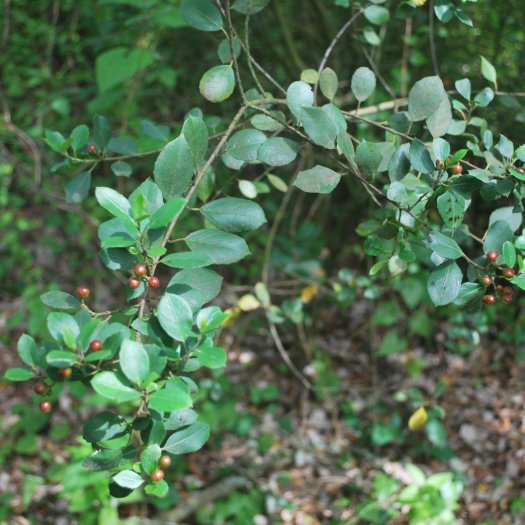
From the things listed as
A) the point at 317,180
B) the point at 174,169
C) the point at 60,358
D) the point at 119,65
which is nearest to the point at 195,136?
the point at 174,169

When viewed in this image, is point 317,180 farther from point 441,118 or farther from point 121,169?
point 121,169

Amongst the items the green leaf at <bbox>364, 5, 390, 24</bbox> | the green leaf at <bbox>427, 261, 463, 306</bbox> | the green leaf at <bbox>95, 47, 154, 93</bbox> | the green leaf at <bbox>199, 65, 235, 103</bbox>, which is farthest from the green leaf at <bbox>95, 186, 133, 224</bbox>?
the green leaf at <bbox>95, 47, 154, 93</bbox>

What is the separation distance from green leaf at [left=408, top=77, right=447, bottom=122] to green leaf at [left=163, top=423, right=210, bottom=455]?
25.1 inches

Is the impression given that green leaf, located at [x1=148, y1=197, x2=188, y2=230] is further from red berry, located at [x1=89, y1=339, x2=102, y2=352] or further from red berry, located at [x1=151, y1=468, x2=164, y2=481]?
red berry, located at [x1=151, y1=468, x2=164, y2=481]

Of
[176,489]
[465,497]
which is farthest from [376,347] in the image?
[176,489]

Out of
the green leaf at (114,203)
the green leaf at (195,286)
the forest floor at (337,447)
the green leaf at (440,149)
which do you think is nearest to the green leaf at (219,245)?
the green leaf at (195,286)

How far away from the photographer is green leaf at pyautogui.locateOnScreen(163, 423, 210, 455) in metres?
0.85

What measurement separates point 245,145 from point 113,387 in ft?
1.66

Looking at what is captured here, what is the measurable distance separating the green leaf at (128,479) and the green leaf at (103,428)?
0.05 metres

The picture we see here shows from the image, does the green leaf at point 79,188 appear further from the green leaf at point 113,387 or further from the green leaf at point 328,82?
the green leaf at point 113,387

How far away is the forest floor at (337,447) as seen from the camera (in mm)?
2447

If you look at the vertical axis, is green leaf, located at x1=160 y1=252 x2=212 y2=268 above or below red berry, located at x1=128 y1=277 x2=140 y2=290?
above

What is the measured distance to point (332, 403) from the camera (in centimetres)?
290

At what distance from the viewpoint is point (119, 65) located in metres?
2.53
